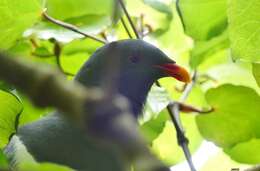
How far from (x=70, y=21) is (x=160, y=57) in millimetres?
322

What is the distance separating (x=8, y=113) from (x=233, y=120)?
726 mm

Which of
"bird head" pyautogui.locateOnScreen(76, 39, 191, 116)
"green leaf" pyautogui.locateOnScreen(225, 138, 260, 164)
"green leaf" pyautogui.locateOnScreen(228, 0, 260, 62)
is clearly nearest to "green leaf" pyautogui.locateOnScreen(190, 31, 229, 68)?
"bird head" pyautogui.locateOnScreen(76, 39, 191, 116)

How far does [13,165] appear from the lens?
1193 millimetres

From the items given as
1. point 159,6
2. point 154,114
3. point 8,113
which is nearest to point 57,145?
point 8,113

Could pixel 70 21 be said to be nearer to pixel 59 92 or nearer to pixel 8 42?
pixel 8 42

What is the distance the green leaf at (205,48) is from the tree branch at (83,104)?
1526 millimetres

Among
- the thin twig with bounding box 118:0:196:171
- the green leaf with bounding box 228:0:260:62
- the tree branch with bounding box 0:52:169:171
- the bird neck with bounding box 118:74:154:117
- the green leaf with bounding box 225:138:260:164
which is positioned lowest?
the green leaf with bounding box 225:138:260:164

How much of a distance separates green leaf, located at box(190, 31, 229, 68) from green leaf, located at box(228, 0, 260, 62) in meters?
0.47

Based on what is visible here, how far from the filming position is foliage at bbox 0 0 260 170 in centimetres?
137

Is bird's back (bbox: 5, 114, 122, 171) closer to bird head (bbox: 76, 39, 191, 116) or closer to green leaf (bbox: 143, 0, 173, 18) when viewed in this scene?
bird head (bbox: 76, 39, 191, 116)

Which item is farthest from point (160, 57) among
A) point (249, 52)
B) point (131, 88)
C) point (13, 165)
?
point (13, 165)

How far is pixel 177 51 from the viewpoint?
2.10m

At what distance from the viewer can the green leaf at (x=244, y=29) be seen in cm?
132

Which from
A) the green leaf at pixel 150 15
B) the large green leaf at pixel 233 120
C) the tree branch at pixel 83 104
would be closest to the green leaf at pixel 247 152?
the large green leaf at pixel 233 120
